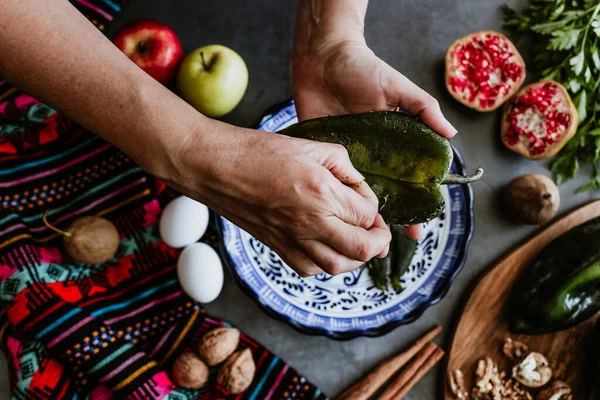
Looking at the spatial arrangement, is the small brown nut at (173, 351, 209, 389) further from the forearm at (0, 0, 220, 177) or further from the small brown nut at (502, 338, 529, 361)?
the small brown nut at (502, 338, 529, 361)

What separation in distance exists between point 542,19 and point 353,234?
3.24 ft

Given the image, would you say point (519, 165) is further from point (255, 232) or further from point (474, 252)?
point (255, 232)

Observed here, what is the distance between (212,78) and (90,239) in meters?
0.48

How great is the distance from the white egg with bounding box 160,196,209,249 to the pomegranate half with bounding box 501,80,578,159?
0.86m

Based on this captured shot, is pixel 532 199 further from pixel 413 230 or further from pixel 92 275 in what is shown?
pixel 92 275

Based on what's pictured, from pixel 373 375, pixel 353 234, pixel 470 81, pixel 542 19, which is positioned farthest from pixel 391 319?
pixel 542 19

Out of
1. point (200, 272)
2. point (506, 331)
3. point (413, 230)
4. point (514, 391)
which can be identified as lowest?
point (514, 391)

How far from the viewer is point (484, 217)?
1.42 metres

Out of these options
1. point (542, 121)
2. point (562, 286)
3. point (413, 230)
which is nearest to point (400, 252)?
point (413, 230)

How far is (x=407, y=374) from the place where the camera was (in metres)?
1.33

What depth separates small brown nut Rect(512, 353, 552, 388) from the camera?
1.34m

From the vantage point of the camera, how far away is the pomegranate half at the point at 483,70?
54.1 inches

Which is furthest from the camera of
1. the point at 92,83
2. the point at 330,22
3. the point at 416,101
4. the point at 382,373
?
the point at 382,373

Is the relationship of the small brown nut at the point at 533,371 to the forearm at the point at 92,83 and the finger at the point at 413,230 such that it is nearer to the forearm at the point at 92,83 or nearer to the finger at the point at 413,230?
the finger at the point at 413,230
